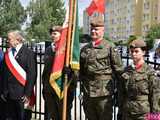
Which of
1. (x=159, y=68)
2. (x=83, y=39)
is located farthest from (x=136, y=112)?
(x=83, y=39)

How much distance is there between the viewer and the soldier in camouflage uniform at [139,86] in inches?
217

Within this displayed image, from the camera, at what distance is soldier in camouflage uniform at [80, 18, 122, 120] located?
6188 mm

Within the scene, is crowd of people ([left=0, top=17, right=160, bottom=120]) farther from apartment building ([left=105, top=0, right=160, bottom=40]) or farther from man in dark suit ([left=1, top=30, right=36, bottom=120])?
apartment building ([left=105, top=0, right=160, bottom=40])

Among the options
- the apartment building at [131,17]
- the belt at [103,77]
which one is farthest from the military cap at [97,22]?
the apartment building at [131,17]

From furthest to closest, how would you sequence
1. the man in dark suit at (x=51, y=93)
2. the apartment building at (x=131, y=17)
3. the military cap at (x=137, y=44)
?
the apartment building at (x=131, y=17)
the man in dark suit at (x=51, y=93)
the military cap at (x=137, y=44)

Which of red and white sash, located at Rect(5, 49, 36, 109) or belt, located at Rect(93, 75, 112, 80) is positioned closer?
belt, located at Rect(93, 75, 112, 80)

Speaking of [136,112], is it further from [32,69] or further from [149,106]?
[32,69]

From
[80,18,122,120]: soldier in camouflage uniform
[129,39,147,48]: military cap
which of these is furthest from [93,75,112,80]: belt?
[129,39,147,48]: military cap

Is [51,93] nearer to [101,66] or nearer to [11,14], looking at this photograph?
[101,66]

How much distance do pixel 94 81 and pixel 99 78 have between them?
0.25 ft

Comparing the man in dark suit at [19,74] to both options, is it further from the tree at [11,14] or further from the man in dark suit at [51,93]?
the tree at [11,14]

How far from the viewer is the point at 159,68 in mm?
5941

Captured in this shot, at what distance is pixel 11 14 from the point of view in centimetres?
5184

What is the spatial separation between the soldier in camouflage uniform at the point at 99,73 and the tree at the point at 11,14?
1630 inches
